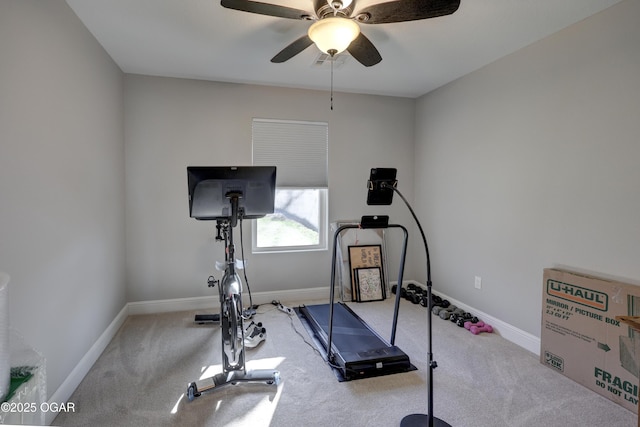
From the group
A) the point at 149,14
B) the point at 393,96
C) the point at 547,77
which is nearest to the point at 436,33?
the point at 547,77

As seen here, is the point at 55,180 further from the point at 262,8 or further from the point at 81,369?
the point at 262,8

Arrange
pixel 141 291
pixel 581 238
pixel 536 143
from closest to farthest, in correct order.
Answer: pixel 581 238, pixel 536 143, pixel 141 291

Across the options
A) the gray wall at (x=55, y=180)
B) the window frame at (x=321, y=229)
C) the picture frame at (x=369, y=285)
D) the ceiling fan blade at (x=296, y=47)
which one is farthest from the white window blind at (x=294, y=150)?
the gray wall at (x=55, y=180)

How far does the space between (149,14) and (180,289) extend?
270 centimetres

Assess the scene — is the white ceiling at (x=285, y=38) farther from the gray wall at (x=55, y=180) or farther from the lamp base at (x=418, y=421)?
the lamp base at (x=418, y=421)

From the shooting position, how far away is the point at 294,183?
13.1 feet

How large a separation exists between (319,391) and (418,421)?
67 cm

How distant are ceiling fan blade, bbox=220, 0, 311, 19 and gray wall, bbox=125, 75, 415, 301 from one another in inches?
78.3

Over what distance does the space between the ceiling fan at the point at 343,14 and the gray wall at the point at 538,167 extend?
139 cm

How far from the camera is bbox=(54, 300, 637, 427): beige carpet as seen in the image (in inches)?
77.6

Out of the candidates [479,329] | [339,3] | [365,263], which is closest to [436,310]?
[479,329]

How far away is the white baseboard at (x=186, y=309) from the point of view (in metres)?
2.19

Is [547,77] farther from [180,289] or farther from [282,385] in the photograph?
[180,289]

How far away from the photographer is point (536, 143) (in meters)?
2.77
